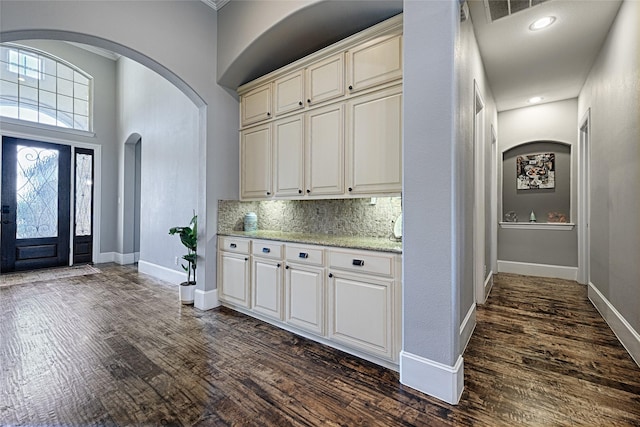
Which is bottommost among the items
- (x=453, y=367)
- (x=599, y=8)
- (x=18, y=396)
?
(x=18, y=396)

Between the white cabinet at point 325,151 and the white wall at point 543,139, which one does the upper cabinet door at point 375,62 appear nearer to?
the white cabinet at point 325,151

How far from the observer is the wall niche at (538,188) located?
16.6 feet

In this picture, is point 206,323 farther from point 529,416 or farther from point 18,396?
point 529,416

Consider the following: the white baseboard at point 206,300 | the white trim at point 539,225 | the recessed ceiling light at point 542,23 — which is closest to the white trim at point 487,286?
the white trim at point 539,225

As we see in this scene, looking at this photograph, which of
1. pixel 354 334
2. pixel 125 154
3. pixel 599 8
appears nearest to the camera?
pixel 354 334

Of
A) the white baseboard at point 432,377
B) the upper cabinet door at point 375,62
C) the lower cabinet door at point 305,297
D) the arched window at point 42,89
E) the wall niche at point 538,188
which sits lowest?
the white baseboard at point 432,377

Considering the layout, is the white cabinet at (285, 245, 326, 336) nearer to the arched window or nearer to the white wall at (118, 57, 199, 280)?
the white wall at (118, 57, 199, 280)

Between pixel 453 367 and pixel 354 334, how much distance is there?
709 mm

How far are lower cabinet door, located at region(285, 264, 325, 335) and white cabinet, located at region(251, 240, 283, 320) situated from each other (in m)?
0.12

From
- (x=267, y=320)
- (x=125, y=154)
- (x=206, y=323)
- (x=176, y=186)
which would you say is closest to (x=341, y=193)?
(x=267, y=320)

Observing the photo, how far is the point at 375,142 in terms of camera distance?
2391mm

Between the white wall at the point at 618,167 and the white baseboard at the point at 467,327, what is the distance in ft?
3.52

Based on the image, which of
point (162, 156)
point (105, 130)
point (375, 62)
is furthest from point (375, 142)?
point (105, 130)

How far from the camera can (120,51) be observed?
284cm
